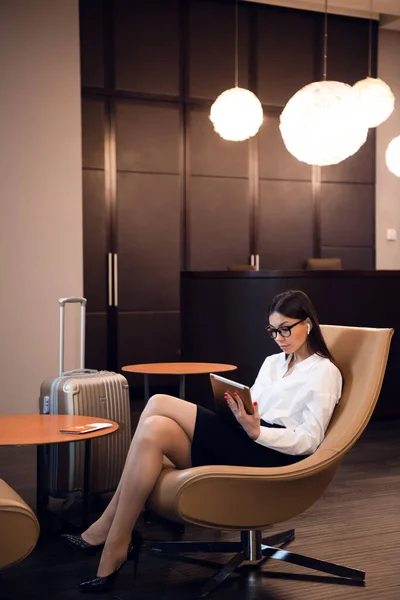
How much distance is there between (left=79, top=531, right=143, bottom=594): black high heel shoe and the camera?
2646 mm

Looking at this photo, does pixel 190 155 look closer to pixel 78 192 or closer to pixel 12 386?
pixel 78 192

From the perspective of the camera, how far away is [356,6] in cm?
729

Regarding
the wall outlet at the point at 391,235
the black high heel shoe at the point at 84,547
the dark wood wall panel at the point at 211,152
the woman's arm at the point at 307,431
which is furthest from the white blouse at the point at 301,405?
the wall outlet at the point at 391,235

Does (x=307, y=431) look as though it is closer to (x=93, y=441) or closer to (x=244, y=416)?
(x=244, y=416)

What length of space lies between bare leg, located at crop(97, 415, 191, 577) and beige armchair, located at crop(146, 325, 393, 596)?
5 cm

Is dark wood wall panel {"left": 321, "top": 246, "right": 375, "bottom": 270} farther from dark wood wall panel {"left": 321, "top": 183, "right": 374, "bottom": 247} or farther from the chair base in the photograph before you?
the chair base

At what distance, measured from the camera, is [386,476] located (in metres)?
4.30

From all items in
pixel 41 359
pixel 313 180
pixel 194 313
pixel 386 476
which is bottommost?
pixel 386 476

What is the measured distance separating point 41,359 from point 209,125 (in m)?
2.72

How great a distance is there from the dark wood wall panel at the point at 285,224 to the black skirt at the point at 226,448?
183 inches

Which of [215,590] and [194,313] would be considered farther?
[194,313]

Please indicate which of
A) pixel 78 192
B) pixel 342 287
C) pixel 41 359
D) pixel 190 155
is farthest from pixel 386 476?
pixel 190 155

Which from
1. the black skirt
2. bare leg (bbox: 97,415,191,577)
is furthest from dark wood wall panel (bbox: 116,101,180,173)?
bare leg (bbox: 97,415,191,577)

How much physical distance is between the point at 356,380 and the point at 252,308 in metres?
2.71
